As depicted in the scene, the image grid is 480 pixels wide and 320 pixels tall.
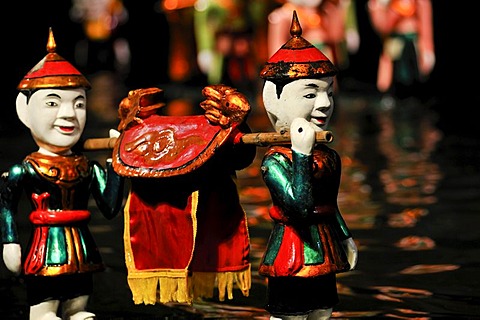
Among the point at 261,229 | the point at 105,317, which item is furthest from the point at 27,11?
the point at 105,317

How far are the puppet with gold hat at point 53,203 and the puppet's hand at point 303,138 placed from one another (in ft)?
3.01

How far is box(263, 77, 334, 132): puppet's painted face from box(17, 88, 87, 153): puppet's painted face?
767 mm

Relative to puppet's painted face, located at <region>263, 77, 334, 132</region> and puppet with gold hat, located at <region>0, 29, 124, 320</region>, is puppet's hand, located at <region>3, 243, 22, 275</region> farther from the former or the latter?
puppet's painted face, located at <region>263, 77, 334, 132</region>

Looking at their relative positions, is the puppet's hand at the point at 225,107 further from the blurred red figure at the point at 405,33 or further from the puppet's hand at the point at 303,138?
the blurred red figure at the point at 405,33

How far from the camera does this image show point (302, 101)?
13.7 ft

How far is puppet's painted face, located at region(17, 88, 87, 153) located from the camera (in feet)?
14.9

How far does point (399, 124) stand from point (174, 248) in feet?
26.9

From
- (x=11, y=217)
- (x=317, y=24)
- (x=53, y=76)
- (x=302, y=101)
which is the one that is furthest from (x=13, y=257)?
(x=317, y=24)

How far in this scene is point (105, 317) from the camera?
516 centimetres

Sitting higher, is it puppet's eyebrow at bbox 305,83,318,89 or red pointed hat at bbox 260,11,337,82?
red pointed hat at bbox 260,11,337,82

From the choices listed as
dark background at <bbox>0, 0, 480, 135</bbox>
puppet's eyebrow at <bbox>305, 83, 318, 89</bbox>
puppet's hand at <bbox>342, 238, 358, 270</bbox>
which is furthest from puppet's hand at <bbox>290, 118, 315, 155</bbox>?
dark background at <bbox>0, 0, 480, 135</bbox>

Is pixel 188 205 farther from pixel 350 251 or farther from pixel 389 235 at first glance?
pixel 389 235

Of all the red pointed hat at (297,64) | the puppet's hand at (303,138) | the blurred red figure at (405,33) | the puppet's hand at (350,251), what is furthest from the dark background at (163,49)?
the puppet's hand at (303,138)

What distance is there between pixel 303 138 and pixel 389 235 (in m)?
2.90
